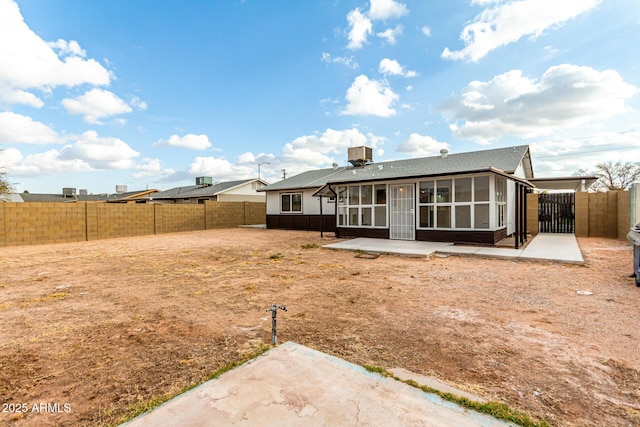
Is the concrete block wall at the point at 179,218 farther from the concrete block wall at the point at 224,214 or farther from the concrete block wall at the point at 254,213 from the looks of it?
the concrete block wall at the point at 254,213

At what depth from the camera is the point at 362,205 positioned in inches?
462

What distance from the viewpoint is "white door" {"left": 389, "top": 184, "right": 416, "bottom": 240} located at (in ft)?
34.7

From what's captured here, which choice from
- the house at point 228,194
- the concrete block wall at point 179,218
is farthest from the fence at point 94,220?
the house at point 228,194

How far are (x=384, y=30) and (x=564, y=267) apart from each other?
408 inches

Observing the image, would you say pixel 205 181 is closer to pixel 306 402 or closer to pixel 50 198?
pixel 50 198


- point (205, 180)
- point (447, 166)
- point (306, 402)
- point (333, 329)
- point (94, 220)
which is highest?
point (205, 180)

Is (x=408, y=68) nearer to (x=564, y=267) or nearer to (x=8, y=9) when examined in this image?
(x=564, y=267)

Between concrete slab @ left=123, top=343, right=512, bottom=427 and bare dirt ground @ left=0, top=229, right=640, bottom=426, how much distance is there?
35 centimetres

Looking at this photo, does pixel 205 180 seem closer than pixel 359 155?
No

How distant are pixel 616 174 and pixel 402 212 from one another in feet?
88.1

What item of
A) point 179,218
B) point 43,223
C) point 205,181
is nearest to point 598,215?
point 179,218

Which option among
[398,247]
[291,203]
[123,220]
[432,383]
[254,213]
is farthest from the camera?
[254,213]

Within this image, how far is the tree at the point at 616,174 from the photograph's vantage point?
949 inches

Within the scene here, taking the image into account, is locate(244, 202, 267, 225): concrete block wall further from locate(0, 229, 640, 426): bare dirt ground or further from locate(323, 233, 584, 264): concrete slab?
locate(0, 229, 640, 426): bare dirt ground
